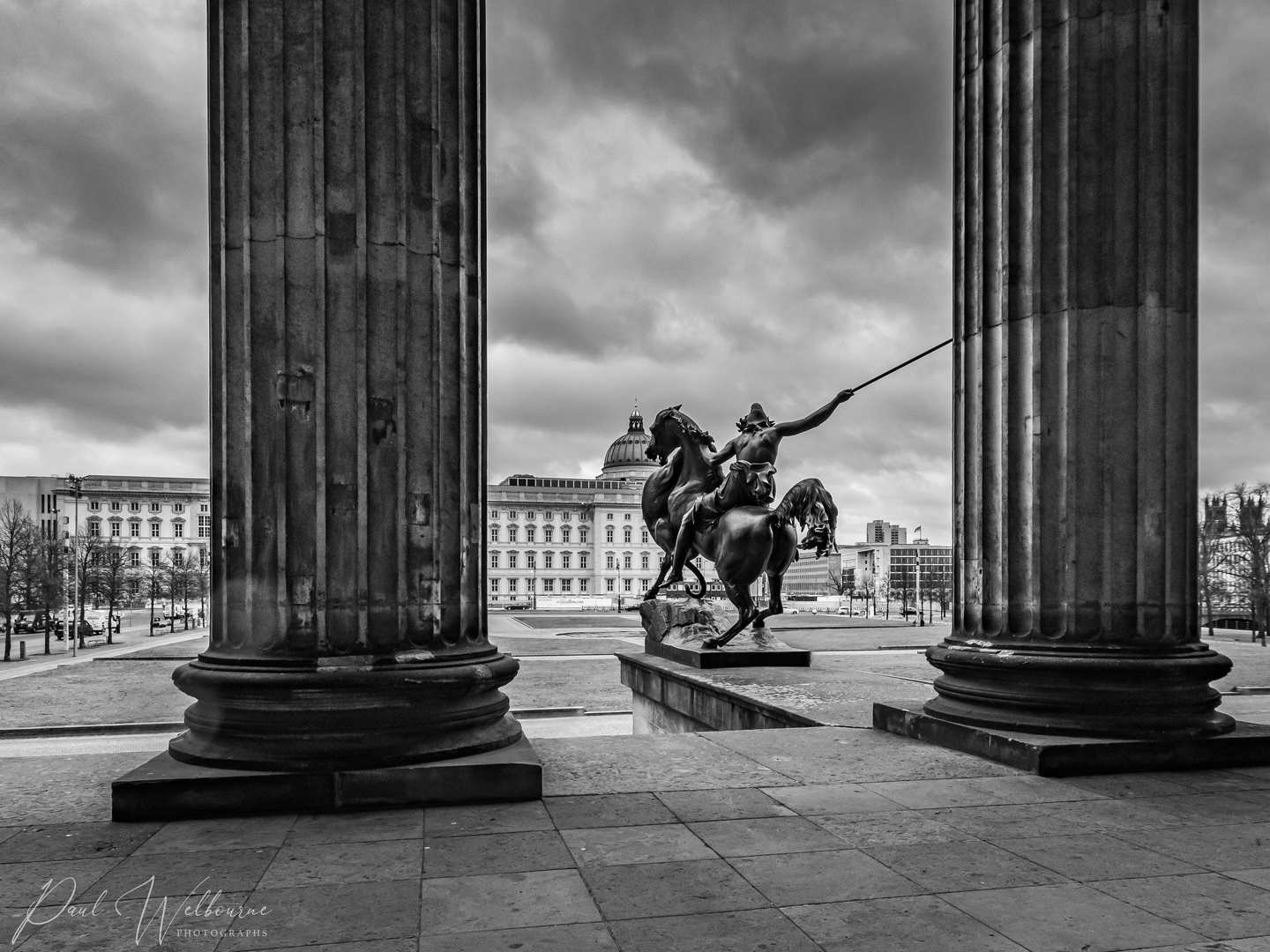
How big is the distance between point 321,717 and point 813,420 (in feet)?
27.2

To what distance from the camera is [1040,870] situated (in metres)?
4.30

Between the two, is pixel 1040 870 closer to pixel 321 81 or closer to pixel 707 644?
pixel 321 81

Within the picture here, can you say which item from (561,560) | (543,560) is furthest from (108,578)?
(561,560)

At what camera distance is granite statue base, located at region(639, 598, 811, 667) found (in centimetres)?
1302

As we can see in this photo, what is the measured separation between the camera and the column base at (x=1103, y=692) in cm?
660

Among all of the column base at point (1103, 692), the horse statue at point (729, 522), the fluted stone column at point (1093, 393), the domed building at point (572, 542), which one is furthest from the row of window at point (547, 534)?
the column base at point (1103, 692)

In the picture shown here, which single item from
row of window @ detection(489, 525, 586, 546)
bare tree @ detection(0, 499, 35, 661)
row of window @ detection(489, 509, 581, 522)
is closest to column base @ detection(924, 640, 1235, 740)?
bare tree @ detection(0, 499, 35, 661)

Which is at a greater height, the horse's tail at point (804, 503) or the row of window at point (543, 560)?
the horse's tail at point (804, 503)

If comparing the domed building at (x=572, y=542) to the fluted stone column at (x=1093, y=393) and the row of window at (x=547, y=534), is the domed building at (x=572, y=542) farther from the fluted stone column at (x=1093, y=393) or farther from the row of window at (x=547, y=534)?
the fluted stone column at (x=1093, y=393)

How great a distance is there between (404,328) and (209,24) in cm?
230

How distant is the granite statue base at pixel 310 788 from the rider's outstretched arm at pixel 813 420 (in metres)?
7.34

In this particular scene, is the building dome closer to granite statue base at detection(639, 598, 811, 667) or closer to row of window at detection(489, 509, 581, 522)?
row of window at detection(489, 509, 581, 522)

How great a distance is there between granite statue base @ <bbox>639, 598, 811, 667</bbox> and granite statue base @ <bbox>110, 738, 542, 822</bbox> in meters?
7.53

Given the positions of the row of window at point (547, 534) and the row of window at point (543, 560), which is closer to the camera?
the row of window at point (543, 560)
